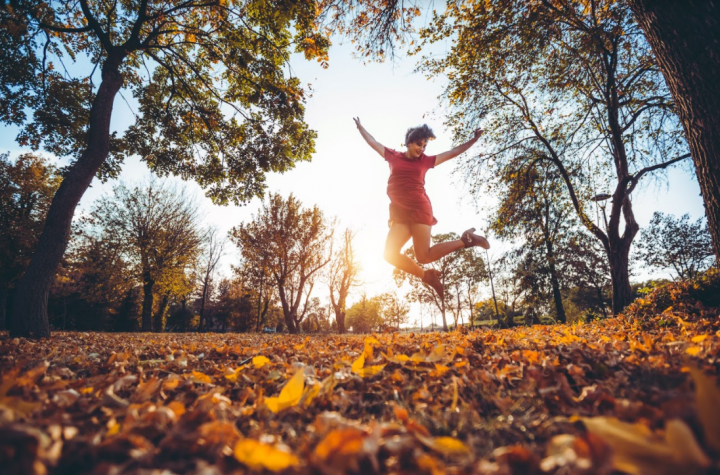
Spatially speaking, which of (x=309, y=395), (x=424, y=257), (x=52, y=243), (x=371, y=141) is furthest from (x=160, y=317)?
(x=309, y=395)

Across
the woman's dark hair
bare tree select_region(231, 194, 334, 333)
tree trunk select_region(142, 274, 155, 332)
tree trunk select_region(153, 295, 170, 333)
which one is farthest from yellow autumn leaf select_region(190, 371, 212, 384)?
tree trunk select_region(153, 295, 170, 333)

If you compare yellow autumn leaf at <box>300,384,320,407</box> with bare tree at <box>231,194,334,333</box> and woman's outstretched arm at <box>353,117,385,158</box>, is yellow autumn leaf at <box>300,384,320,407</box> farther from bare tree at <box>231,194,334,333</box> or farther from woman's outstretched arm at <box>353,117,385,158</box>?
bare tree at <box>231,194,334,333</box>

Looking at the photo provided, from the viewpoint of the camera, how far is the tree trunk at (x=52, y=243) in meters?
5.14

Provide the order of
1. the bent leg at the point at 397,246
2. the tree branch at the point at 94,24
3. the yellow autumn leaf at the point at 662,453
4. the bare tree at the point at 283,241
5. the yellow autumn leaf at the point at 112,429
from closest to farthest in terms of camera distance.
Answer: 1. the yellow autumn leaf at the point at 662,453
2. the yellow autumn leaf at the point at 112,429
3. the bent leg at the point at 397,246
4. the tree branch at the point at 94,24
5. the bare tree at the point at 283,241

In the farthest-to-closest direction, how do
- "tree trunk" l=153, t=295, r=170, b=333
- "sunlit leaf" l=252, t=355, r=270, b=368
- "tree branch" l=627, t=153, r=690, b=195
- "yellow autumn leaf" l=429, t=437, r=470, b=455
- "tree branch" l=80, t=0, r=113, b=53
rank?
"tree trunk" l=153, t=295, r=170, b=333 → "tree branch" l=627, t=153, r=690, b=195 → "tree branch" l=80, t=0, r=113, b=53 → "sunlit leaf" l=252, t=355, r=270, b=368 → "yellow autumn leaf" l=429, t=437, r=470, b=455

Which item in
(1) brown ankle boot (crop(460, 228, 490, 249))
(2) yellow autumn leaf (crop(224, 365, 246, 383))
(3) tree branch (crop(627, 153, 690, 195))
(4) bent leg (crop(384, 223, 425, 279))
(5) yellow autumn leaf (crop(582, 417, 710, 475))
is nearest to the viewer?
(5) yellow autumn leaf (crop(582, 417, 710, 475))

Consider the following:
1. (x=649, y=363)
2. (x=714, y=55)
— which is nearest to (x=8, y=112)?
(x=649, y=363)

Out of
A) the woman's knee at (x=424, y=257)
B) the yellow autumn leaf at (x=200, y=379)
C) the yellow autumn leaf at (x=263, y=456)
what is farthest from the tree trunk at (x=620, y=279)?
the yellow autumn leaf at (x=263, y=456)

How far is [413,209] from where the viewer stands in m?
3.96

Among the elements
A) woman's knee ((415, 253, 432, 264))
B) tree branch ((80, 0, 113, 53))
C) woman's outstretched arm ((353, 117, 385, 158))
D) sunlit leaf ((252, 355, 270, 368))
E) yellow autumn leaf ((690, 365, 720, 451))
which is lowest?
sunlit leaf ((252, 355, 270, 368))

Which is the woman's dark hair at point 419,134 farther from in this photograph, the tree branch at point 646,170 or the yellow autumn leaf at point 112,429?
the tree branch at point 646,170

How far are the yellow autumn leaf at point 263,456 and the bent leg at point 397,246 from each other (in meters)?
3.34

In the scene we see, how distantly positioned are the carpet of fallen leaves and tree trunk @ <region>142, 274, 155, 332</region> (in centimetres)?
2258

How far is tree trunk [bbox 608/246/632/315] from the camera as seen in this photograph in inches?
320
